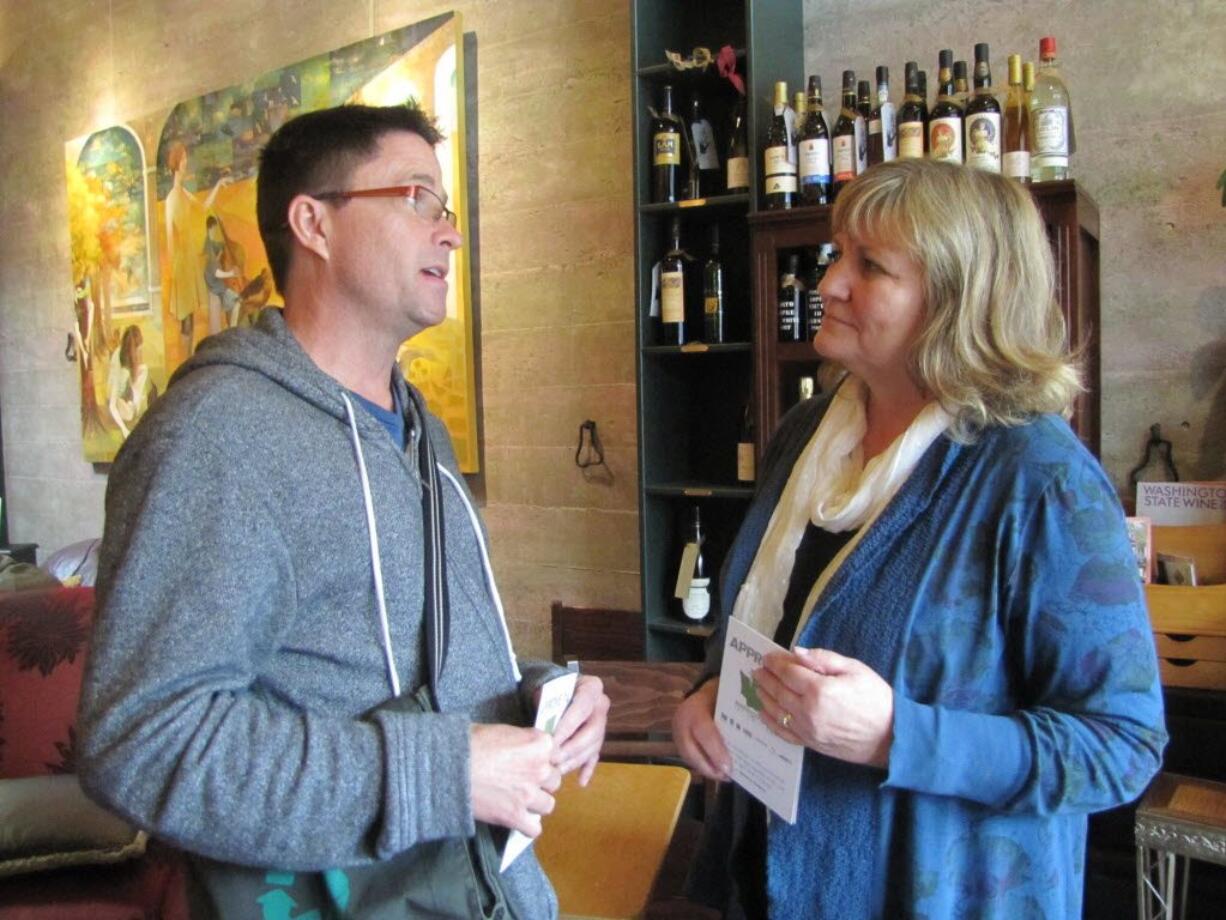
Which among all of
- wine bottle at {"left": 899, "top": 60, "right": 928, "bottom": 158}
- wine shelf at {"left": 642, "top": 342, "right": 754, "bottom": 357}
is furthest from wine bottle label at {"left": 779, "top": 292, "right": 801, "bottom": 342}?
wine bottle at {"left": 899, "top": 60, "right": 928, "bottom": 158}

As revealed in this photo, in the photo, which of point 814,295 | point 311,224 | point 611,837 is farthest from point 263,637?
point 814,295

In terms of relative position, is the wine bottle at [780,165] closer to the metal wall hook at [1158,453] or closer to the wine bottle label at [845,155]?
the wine bottle label at [845,155]

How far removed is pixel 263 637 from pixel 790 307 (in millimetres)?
2020

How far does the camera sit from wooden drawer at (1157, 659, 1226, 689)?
7.11 ft

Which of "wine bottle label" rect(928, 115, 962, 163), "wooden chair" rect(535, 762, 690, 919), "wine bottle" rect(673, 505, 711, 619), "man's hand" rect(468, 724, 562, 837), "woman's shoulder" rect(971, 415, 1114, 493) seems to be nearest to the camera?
"man's hand" rect(468, 724, 562, 837)

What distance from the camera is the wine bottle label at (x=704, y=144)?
3051mm

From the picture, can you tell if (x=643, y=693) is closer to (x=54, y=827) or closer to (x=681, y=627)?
(x=681, y=627)

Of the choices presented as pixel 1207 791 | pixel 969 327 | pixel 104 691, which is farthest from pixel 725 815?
pixel 1207 791

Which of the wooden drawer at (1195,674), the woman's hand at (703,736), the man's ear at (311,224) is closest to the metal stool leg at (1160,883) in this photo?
the wooden drawer at (1195,674)

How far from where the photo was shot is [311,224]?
4.37 feet

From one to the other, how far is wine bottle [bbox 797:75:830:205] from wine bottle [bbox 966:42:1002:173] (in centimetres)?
38

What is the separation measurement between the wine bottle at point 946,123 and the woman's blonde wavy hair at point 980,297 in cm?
121

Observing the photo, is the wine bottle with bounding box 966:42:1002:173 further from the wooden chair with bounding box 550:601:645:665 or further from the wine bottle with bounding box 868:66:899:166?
the wooden chair with bounding box 550:601:645:665

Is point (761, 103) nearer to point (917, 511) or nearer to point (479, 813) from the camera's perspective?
point (917, 511)
